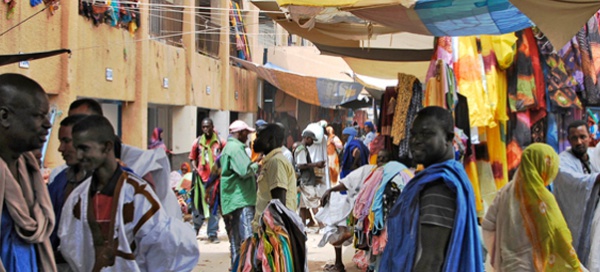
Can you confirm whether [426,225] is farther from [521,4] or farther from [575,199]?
[575,199]

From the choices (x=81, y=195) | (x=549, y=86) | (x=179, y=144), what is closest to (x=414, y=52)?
(x=549, y=86)

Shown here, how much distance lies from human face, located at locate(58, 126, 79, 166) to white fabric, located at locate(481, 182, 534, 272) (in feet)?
→ 9.29

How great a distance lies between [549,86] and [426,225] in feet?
11.8

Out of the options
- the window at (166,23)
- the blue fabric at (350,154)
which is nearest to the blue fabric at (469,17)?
the blue fabric at (350,154)

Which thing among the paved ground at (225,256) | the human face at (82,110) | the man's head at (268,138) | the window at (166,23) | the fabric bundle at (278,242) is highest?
the window at (166,23)

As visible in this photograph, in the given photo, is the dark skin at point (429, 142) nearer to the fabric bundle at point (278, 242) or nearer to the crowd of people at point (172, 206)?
the crowd of people at point (172, 206)

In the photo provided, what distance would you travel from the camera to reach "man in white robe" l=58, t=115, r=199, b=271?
3.55 metres

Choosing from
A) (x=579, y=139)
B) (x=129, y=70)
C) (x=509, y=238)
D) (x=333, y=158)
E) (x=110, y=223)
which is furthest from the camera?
(x=333, y=158)

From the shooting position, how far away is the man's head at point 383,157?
707 cm

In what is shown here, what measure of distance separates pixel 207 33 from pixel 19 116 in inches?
706

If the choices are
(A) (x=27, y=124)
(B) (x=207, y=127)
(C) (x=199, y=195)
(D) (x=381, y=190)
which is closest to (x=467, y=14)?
(D) (x=381, y=190)

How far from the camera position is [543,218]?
4.93 metres

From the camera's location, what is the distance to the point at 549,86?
22.2 ft

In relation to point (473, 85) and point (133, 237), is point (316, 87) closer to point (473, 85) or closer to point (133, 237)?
point (473, 85)
